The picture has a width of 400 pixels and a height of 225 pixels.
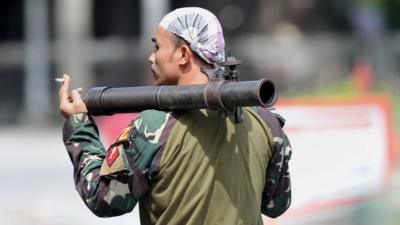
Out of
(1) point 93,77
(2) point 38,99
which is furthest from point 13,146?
(1) point 93,77

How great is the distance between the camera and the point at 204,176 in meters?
3.20

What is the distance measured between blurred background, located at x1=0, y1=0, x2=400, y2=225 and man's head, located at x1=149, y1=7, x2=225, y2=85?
14.2 meters

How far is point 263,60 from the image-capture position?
2578cm

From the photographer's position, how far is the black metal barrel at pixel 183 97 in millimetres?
2953

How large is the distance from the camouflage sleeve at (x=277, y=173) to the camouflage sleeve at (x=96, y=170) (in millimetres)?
534

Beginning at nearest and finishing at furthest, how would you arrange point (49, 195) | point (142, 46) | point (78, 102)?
point (78, 102) → point (49, 195) → point (142, 46)

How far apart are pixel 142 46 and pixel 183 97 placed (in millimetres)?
20219

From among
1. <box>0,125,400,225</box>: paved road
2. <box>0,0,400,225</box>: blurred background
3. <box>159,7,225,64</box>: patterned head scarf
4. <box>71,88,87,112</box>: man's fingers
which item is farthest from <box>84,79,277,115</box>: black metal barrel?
<box>0,0,400,225</box>: blurred background

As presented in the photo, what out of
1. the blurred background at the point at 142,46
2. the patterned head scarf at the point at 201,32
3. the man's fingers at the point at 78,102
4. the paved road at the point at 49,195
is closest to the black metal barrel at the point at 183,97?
the man's fingers at the point at 78,102

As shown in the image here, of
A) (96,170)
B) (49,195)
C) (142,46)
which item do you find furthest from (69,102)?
(142,46)

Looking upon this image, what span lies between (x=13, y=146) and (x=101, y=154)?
48.8 feet

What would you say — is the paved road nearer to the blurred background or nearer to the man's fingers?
the blurred background

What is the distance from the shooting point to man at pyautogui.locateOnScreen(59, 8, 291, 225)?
314 cm

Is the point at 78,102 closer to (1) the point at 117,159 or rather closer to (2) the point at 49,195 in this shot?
(1) the point at 117,159
